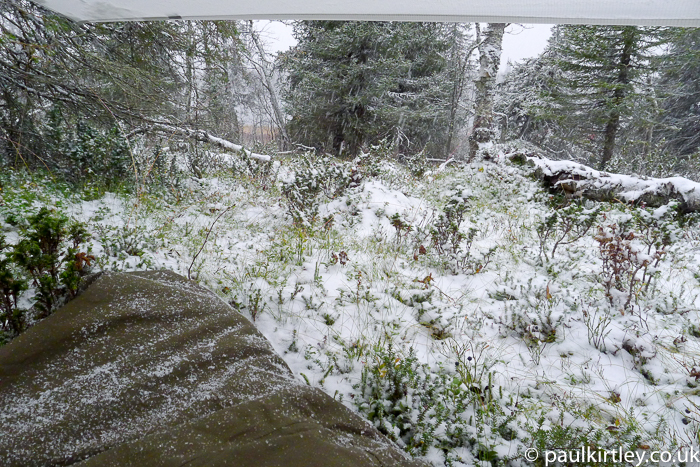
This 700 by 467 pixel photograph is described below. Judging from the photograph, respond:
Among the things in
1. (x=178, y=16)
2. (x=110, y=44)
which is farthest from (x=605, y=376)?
(x=110, y=44)

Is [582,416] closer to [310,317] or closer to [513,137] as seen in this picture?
[310,317]

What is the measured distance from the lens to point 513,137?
1658 centimetres

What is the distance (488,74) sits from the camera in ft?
23.0

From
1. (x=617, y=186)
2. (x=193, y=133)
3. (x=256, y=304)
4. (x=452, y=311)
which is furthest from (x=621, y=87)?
(x=256, y=304)

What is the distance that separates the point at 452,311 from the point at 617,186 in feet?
17.6

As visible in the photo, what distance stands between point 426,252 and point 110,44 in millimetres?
4787

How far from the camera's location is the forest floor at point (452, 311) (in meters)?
1.62

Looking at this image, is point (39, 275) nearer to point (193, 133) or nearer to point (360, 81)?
point (193, 133)

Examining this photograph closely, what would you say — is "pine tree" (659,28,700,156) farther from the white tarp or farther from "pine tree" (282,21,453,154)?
the white tarp

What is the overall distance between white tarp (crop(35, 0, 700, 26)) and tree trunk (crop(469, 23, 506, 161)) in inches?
206

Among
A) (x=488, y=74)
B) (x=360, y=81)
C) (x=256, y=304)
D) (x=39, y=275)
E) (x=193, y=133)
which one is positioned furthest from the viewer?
(x=360, y=81)

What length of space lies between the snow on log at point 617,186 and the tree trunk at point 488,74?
4.97 feet

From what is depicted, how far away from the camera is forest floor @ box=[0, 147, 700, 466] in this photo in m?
1.62

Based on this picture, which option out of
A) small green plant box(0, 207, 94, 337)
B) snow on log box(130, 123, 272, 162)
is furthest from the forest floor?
snow on log box(130, 123, 272, 162)
